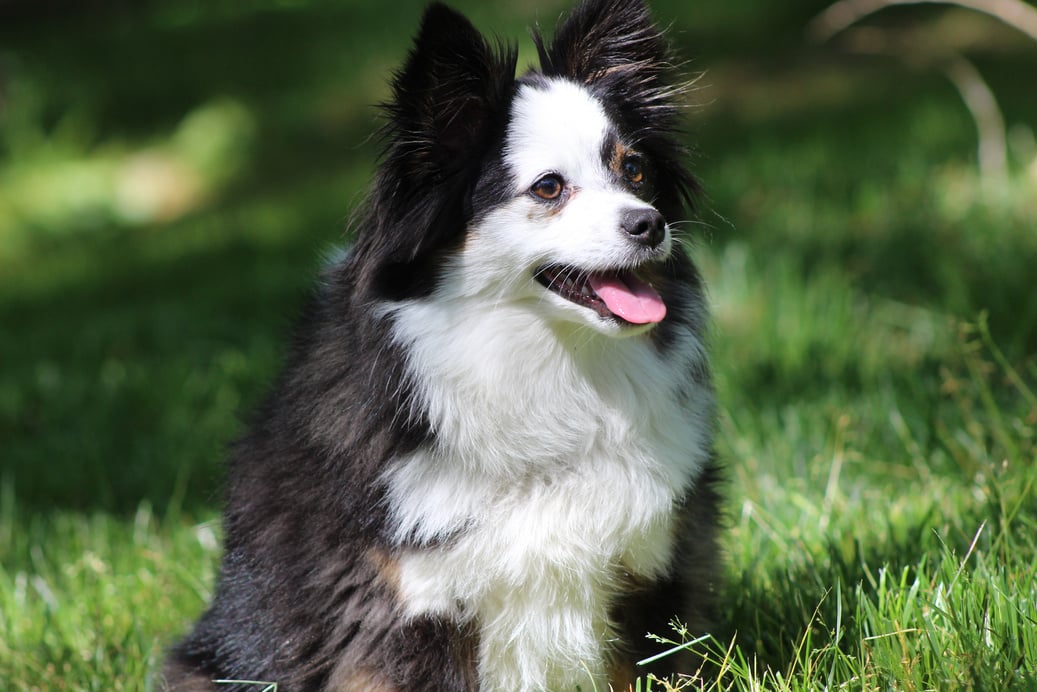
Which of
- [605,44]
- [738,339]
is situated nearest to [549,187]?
[605,44]

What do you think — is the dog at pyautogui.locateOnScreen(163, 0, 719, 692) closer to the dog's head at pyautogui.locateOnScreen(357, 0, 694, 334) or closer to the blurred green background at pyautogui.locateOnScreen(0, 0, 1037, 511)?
the dog's head at pyautogui.locateOnScreen(357, 0, 694, 334)

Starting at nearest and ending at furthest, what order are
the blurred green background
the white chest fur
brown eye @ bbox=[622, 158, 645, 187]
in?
the white chest fur, brown eye @ bbox=[622, 158, 645, 187], the blurred green background

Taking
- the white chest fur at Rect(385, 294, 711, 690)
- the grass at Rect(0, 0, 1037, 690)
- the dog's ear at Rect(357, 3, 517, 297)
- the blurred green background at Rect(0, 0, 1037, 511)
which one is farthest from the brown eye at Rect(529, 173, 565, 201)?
the grass at Rect(0, 0, 1037, 690)

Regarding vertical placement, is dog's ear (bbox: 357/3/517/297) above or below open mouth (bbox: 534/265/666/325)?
above

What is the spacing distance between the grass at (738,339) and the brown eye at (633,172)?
325mm

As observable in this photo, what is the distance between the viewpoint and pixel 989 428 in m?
3.69

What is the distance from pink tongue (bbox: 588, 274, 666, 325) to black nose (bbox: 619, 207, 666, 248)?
0.14 meters

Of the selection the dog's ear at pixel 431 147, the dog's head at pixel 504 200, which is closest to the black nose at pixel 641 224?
the dog's head at pixel 504 200

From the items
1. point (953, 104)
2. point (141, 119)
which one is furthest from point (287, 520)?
point (141, 119)

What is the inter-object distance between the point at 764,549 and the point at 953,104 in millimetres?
5166

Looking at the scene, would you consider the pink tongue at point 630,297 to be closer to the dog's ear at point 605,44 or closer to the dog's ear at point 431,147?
the dog's ear at point 431,147

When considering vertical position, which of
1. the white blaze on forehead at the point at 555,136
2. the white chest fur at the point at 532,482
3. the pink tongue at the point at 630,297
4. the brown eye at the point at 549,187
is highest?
the white blaze on forehead at the point at 555,136

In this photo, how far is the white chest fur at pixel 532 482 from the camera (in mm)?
2539

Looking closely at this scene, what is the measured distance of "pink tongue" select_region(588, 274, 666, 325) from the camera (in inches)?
103
